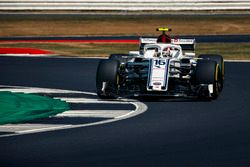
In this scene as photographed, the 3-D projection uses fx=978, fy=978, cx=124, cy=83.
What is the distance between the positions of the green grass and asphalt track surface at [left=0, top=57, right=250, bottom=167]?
1119 cm

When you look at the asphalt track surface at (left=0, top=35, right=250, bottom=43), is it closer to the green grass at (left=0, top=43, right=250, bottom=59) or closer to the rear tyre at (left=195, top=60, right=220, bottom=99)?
the green grass at (left=0, top=43, right=250, bottom=59)

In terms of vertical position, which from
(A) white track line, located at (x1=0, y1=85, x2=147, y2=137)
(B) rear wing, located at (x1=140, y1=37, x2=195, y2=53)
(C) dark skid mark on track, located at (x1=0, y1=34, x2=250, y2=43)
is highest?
(B) rear wing, located at (x1=140, y1=37, x2=195, y2=53)

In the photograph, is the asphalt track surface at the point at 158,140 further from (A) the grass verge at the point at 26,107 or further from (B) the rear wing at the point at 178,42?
(B) the rear wing at the point at 178,42

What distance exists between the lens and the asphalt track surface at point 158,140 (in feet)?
42.1

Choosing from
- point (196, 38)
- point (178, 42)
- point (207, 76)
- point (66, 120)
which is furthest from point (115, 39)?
point (66, 120)

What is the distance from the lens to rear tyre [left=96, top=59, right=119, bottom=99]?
803 inches

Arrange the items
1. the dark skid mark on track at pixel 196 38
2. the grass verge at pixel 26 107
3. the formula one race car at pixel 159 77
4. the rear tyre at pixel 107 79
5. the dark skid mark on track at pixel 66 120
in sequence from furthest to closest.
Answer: the dark skid mark on track at pixel 196 38 < the rear tyre at pixel 107 79 < the formula one race car at pixel 159 77 < the grass verge at pixel 26 107 < the dark skid mark on track at pixel 66 120

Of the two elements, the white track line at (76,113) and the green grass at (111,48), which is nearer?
the white track line at (76,113)

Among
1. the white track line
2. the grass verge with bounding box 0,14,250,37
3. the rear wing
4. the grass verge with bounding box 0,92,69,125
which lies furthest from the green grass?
the grass verge with bounding box 0,92,69,125

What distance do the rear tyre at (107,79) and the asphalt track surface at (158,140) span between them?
88 cm

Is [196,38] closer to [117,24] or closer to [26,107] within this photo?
[117,24]

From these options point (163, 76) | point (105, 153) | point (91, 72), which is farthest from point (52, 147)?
point (91, 72)

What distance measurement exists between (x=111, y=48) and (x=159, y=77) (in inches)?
573

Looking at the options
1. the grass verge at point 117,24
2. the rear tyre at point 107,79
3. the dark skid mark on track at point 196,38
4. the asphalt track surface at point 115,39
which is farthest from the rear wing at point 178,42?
the grass verge at point 117,24
